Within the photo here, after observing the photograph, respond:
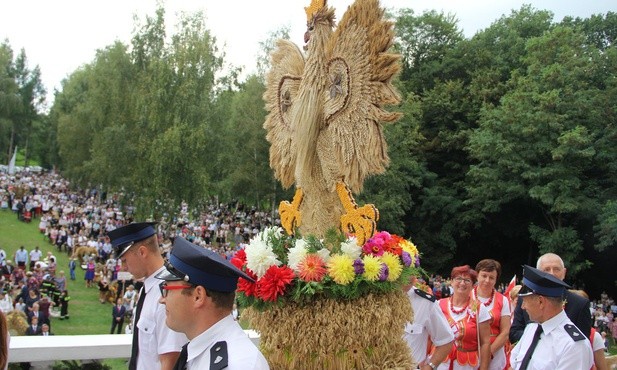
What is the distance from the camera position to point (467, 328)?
5.61 m

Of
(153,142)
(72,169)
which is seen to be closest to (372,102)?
(153,142)

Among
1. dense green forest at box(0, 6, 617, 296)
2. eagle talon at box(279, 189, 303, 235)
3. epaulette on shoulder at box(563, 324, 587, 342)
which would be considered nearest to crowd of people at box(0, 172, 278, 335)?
dense green forest at box(0, 6, 617, 296)

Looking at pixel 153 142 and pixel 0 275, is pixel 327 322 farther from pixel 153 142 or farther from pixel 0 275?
pixel 153 142

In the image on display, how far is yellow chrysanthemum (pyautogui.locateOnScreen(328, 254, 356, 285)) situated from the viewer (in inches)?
170

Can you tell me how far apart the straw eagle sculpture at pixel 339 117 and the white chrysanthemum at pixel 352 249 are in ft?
1.07

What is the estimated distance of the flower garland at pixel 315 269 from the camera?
4328 mm

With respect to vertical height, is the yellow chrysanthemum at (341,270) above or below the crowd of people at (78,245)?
above

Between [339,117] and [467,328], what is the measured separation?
2.15 m

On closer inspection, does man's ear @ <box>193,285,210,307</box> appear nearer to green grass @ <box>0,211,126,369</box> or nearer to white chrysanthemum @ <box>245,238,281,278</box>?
white chrysanthemum @ <box>245,238,281,278</box>

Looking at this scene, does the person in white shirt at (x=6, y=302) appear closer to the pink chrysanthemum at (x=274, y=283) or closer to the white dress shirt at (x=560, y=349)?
the pink chrysanthemum at (x=274, y=283)

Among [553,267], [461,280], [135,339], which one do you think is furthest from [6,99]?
[553,267]

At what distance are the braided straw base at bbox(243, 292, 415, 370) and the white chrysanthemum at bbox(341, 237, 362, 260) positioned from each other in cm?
31

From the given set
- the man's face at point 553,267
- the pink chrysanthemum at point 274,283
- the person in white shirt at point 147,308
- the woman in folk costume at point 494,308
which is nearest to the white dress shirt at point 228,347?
the person in white shirt at point 147,308

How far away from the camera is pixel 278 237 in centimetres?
484
